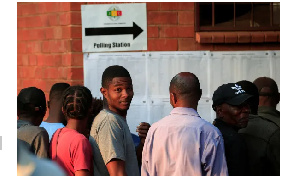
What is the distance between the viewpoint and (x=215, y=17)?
7395 mm

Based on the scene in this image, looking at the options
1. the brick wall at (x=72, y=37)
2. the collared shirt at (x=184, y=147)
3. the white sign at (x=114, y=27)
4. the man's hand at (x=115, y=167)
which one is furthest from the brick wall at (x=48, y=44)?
the collared shirt at (x=184, y=147)

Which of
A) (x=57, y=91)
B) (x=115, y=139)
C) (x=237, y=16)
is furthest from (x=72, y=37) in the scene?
(x=115, y=139)

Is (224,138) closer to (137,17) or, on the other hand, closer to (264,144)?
(264,144)

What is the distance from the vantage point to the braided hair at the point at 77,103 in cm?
446

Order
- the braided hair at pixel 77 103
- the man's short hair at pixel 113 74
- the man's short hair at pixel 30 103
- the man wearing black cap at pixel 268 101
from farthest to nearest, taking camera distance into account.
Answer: the man wearing black cap at pixel 268 101, the man's short hair at pixel 30 103, the man's short hair at pixel 113 74, the braided hair at pixel 77 103

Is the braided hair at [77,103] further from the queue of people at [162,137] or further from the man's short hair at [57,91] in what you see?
the man's short hair at [57,91]

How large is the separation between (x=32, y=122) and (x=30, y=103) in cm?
20

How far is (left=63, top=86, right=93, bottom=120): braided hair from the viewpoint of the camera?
446 cm

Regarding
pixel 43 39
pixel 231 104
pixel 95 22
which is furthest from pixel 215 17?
pixel 231 104

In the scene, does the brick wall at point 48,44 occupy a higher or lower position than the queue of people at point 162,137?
higher

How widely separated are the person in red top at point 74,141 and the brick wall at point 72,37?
109 inches

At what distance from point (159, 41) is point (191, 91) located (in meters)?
3.04

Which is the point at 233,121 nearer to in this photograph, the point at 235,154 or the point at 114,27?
the point at 235,154

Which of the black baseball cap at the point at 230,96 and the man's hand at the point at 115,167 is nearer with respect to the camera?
the man's hand at the point at 115,167
